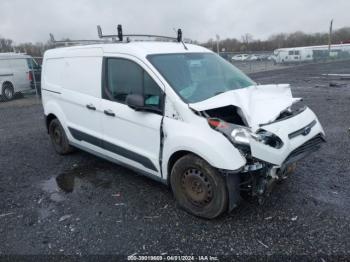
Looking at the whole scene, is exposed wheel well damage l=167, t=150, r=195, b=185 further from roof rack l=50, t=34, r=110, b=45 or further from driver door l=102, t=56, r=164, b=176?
roof rack l=50, t=34, r=110, b=45

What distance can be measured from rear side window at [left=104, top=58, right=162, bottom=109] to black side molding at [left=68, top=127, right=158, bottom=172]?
674 millimetres

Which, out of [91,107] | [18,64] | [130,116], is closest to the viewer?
[130,116]

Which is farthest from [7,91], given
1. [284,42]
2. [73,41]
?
[284,42]

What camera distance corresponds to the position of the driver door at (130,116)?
3.71 m

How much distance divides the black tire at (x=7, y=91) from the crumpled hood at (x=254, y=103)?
13.9 metres

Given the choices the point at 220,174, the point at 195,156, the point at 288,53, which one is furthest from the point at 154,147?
the point at 288,53

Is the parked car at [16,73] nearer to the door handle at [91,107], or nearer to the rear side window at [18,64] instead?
the rear side window at [18,64]

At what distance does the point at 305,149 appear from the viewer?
11.3ft

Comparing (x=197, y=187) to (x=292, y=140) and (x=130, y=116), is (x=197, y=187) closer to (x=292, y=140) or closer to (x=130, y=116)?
(x=292, y=140)

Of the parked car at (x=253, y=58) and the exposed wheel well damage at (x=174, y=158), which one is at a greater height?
the parked car at (x=253, y=58)

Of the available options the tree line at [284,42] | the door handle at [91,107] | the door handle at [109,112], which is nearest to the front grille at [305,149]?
the door handle at [109,112]

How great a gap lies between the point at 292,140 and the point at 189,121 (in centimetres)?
109

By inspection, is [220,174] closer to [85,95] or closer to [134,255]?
[134,255]

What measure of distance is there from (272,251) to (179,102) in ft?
5.79
